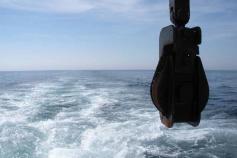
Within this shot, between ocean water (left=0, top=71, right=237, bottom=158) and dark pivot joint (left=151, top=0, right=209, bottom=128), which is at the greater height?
dark pivot joint (left=151, top=0, right=209, bottom=128)

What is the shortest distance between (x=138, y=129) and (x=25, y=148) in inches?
223

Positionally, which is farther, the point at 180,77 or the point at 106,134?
the point at 106,134

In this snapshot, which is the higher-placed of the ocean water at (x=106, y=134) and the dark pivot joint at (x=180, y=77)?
the dark pivot joint at (x=180, y=77)

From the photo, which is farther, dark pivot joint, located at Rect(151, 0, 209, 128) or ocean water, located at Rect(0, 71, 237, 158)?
ocean water, located at Rect(0, 71, 237, 158)

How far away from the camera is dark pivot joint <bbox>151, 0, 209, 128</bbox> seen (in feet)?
7.40

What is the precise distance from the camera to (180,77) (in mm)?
2336

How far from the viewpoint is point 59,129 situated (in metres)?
15.9

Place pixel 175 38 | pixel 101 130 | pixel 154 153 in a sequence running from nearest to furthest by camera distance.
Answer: pixel 175 38
pixel 154 153
pixel 101 130

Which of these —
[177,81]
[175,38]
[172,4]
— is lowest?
[177,81]

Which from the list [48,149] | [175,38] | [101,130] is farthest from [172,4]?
[101,130]

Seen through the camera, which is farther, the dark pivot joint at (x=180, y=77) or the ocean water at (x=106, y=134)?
the ocean water at (x=106, y=134)

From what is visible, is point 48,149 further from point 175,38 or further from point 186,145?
point 175,38

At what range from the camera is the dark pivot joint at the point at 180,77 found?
7.40ft

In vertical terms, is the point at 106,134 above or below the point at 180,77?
below
